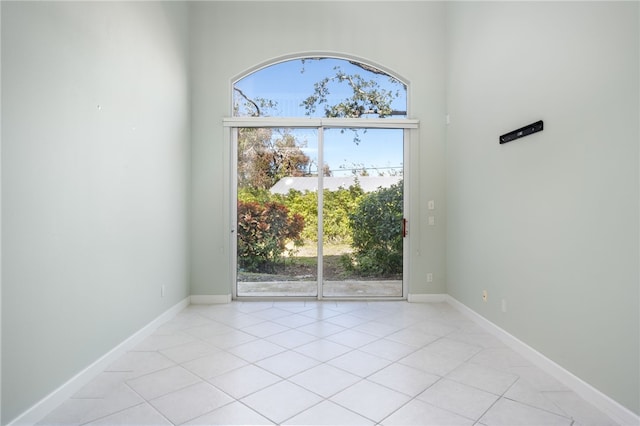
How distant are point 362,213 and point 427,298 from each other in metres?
1.36

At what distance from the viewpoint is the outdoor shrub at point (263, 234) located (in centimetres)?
475

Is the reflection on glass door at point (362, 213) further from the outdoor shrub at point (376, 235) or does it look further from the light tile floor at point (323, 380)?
the light tile floor at point (323, 380)

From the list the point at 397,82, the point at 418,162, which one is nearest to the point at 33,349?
the point at 418,162

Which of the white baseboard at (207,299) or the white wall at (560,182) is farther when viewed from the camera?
the white baseboard at (207,299)

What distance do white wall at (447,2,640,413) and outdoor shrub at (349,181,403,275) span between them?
1022mm

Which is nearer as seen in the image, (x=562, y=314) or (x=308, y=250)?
(x=562, y=314)

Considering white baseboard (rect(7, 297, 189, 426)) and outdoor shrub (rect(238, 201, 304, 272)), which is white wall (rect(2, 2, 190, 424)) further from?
outdoor shrub (rect(238, 201, 304, 272))

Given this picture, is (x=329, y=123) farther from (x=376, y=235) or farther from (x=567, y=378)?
(x=567, y=378)

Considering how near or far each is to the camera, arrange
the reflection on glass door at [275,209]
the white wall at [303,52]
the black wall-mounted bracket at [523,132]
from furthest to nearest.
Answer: the reflection on glass door at [275,209]
the white wall at [303,52]
the black wall-mounted bracket at [523,132]

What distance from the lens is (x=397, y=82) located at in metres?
4.75

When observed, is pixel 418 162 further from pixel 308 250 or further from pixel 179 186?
pixel 179 186

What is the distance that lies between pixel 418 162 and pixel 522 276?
2.08 meters

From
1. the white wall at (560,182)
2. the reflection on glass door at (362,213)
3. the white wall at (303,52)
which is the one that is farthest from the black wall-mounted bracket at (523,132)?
the reflection on glass door at (362,213)

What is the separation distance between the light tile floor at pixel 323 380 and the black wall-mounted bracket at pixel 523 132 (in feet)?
5.82
